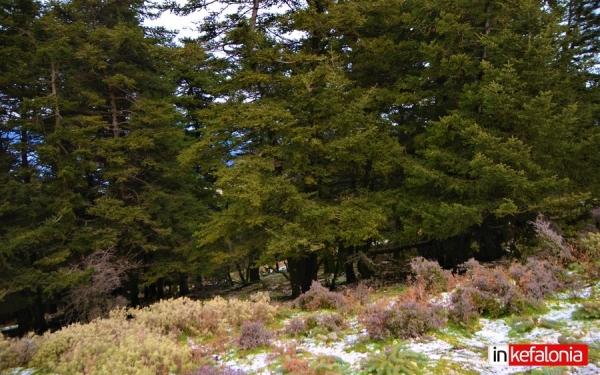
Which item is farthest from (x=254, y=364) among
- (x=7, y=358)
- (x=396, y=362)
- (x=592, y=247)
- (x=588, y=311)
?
(x=592, y=247)

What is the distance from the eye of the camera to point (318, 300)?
25.5 feet

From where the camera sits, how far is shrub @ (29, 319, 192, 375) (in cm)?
493

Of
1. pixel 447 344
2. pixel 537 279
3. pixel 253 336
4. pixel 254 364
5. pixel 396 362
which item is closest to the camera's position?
pixel 396 362

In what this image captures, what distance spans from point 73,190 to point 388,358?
14.4 metres

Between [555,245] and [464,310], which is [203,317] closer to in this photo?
[464,310]

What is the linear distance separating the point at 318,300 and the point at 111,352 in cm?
414

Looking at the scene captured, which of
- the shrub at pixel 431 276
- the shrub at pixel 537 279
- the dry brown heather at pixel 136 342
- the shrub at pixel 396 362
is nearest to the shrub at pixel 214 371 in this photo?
the dry brown heather at pixel 136 342

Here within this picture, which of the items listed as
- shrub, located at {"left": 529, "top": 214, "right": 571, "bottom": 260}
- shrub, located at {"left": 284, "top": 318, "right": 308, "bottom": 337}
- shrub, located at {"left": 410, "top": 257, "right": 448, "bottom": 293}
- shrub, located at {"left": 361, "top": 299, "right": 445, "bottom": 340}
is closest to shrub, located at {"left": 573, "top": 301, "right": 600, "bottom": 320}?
shrub, located at {"left": 361, "top": 299, "right": 445, "bottom": 340}

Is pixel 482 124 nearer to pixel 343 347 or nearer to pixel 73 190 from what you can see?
pixel 343 347

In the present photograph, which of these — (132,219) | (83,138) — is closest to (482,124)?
(132,219)

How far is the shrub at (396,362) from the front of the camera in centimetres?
406

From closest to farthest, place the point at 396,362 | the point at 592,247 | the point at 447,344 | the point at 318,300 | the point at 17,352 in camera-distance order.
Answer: the point at 396,362
the point at 447,344
the point at 17,352
the point at 592,247
the point at 318,300

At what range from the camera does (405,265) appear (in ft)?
45.9

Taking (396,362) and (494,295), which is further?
(494,295)
